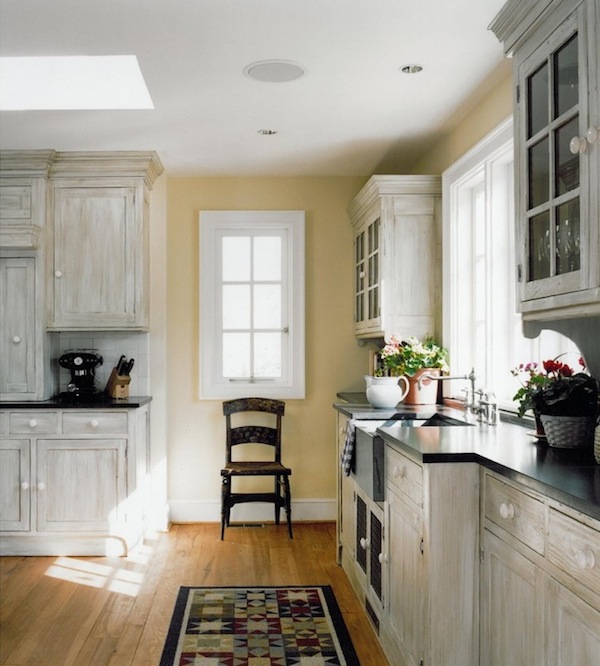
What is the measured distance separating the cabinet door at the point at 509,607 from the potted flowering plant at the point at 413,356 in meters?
1.84

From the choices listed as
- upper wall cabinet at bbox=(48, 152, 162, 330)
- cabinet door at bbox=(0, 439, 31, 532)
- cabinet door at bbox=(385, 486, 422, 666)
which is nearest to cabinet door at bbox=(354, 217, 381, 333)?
upper wall cabinet at bbox=(48, 152, 162, 330)

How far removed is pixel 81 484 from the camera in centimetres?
426

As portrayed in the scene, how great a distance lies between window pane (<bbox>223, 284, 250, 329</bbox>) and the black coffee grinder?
969 mm

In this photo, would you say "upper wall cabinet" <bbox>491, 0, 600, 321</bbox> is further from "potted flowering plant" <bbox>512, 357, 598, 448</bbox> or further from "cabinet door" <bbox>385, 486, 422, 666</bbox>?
"cabinet door" <bbox>385, 486, 422, 666</bbox>

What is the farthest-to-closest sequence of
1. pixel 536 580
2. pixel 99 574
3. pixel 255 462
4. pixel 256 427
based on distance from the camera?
1. pixel 256 427
2. pixel 255 462
3. pixel 99 574
4. pixel 536 580


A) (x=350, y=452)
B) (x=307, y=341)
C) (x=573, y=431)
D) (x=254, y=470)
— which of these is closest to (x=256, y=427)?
A: (x=254, y=470)

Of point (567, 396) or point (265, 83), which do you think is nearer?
point (567, 396)

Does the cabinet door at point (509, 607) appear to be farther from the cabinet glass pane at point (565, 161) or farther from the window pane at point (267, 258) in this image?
the window pane at point (267, 258)

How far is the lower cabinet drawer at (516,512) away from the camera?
176 centimetres

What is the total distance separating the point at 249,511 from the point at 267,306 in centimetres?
151

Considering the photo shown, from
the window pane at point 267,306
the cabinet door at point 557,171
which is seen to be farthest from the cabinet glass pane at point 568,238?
the window pane at point 267,306

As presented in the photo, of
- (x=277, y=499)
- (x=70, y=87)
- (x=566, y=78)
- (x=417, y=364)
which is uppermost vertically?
(x=70, y=87)

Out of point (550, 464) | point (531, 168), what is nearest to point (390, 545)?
point (550, 464)

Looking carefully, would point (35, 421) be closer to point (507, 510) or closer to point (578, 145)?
point (507, 510)
